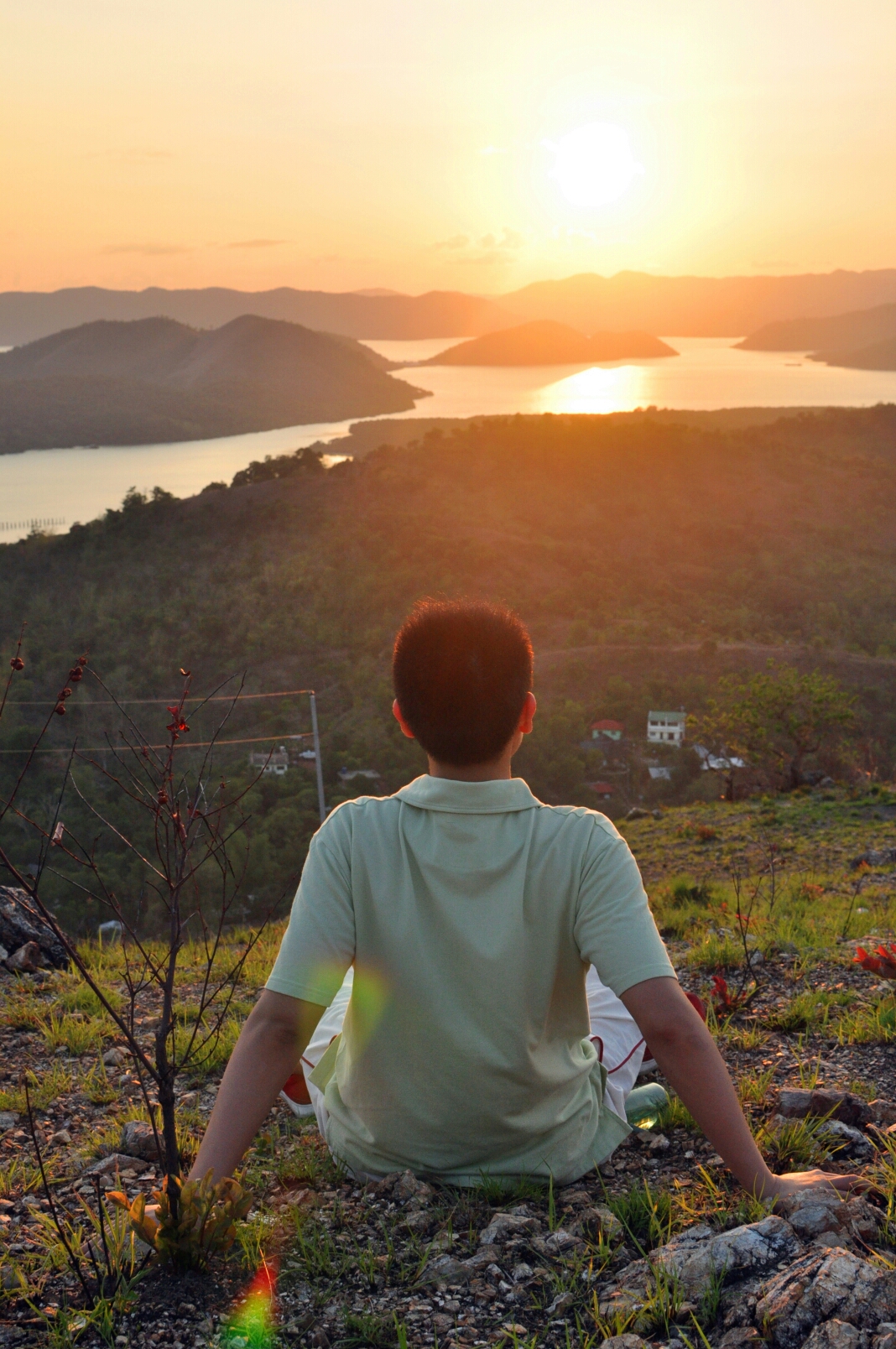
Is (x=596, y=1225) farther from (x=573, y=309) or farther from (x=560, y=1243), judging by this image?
(x=573, y=309)

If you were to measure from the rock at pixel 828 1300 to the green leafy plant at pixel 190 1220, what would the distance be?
2.27 feet

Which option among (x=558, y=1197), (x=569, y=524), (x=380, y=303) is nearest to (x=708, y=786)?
(x=558, y=1197)

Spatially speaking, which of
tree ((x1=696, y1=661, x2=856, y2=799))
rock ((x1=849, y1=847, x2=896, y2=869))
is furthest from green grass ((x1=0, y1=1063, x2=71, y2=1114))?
tree ((x1=696, y1=661, x2=856, y2=799))

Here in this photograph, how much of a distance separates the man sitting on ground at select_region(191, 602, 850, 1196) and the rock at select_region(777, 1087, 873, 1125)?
1.24 ft

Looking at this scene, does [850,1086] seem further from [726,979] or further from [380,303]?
[380,303]

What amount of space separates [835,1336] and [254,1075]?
0.75 m

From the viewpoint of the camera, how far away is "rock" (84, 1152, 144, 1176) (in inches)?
69.2

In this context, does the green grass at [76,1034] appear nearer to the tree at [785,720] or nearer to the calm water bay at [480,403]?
the tree at [785,720]

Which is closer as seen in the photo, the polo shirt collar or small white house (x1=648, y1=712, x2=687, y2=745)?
the polo shirt collar

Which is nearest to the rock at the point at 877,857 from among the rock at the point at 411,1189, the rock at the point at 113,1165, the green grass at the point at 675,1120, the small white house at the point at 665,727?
the green grass at the point at 675,1120

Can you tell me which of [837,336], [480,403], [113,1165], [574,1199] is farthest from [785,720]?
[837,336]

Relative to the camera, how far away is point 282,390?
10994 cm

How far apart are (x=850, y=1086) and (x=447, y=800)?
48.2 inches

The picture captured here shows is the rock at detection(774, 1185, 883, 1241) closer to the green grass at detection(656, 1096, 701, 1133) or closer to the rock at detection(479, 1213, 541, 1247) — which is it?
the rock at detection(479, 1213, 541, 1247)
